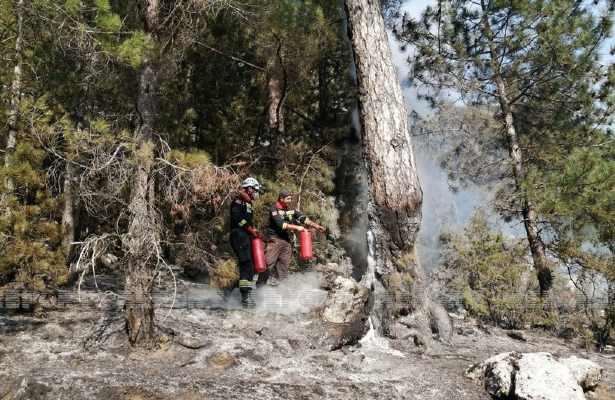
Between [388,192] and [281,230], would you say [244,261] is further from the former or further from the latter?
[388,192]

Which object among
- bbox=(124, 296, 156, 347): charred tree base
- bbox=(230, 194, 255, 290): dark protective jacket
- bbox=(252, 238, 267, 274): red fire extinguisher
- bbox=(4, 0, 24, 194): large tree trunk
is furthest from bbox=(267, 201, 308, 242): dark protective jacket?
bbox=(4, 0, 24, 194): large tree trunk

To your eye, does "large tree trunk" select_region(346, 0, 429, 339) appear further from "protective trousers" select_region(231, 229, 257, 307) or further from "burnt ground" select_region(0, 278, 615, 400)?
"protective trousers" select_region(231, 229, 257, 307)

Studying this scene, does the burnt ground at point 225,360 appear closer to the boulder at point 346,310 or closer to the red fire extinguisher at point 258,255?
the boulder at point 346,310

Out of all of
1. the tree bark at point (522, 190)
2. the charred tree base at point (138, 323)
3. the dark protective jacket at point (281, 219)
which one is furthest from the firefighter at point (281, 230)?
the tree bark at point (522, 190)

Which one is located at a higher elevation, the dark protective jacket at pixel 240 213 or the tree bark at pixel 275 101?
the tree bark at pixel 275 101

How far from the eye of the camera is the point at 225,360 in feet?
15.4

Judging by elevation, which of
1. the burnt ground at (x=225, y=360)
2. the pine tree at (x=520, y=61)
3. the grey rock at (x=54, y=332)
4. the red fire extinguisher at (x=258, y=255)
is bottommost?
the burnt ground at (x=225, y=360)

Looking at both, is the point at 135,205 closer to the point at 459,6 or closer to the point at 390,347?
the point at 390,347

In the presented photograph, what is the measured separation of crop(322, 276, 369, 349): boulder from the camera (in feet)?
18.5

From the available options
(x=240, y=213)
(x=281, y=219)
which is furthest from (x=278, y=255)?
(x=240, y=213)

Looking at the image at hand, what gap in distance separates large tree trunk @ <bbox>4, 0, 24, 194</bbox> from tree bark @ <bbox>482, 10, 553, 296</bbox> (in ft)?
22.7

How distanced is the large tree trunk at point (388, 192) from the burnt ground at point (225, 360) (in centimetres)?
53

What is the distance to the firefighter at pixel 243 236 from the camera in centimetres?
641

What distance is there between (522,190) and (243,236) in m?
4.48
